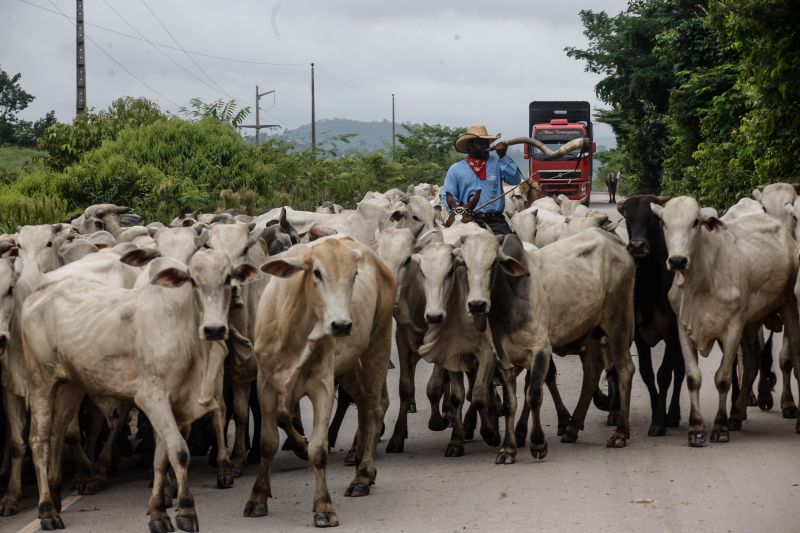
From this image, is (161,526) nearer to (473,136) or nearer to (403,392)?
(403,392)

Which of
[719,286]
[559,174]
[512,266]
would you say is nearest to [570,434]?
[512,266]

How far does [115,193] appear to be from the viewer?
73.9 feet

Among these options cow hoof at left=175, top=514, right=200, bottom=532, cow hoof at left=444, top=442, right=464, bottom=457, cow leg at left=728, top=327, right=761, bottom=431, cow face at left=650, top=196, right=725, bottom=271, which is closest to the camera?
cow hoof at left=175, top=514, right=200, bottom=532

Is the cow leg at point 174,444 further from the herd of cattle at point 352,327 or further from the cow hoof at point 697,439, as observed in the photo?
the cow hoof at point 697,439

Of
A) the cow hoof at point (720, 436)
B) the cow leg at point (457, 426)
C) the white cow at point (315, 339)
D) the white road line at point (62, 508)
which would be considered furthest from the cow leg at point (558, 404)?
the white road line at point (62, 508)

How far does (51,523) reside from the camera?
8.09m

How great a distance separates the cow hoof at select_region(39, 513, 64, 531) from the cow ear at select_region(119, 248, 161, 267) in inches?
66.5

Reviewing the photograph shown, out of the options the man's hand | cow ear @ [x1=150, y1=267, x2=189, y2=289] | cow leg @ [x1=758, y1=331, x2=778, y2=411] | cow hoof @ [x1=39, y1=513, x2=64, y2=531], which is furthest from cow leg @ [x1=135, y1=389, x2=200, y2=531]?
cow leg @ [x1=758, y1=331, x2=778, y2=411]

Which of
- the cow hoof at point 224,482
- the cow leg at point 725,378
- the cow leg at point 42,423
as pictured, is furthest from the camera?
the cow leg at point 725,378

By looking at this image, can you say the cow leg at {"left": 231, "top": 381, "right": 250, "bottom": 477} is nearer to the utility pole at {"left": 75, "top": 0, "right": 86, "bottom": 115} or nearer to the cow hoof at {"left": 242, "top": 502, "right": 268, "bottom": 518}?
the cow hoof at {"left": 242, "top": 502, "right": 268, "bottom": 518}

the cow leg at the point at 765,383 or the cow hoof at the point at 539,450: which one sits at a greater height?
the cow leg at the point at 765,383

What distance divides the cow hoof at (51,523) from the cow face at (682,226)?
195 inches

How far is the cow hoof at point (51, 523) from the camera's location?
809 centimetres

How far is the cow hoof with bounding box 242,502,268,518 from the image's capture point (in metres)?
8.15
